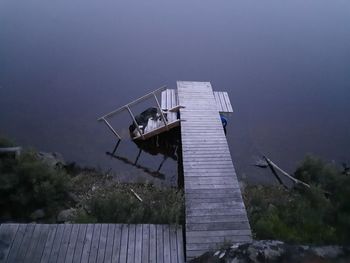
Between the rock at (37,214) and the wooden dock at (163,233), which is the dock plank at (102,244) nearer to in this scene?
the wooden dock at (163,233)

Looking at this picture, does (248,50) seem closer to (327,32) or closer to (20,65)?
(327,32)

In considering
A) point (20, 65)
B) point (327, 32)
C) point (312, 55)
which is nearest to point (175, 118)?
point (20, 65)

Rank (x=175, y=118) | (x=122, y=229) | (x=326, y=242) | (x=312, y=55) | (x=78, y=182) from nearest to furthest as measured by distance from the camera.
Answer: (x=122, y=229) → (x=326, y=242) → (x=78, y=182) → (x=175, y=118) → (x=312, y=55)

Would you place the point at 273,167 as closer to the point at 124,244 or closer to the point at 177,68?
the point at 124,244

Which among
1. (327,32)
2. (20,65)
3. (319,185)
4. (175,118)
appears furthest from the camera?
(327,32)

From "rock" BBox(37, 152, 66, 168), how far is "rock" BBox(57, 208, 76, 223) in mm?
2240

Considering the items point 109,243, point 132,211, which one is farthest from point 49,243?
point 132,211

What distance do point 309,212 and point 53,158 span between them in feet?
25.5

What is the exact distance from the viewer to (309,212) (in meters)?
9.16

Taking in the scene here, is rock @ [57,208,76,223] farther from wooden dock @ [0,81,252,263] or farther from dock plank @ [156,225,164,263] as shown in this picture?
Result: dock plank @ [156,225,164,263]

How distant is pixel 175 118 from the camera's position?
12883 millimetres

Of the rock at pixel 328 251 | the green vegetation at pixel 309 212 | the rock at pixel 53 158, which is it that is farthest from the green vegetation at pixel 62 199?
the rock at pixel 328 251

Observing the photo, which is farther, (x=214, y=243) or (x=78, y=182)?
(x=78, y=182)

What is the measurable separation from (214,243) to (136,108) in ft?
28.2
